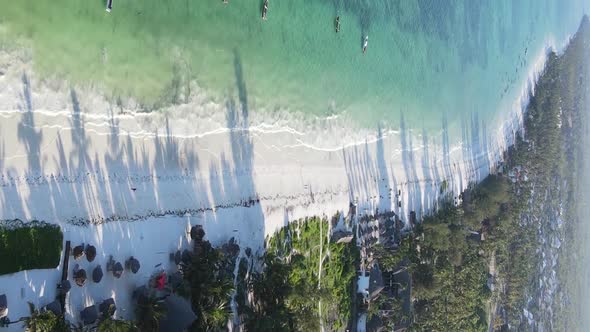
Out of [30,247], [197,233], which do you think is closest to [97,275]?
[30,247]

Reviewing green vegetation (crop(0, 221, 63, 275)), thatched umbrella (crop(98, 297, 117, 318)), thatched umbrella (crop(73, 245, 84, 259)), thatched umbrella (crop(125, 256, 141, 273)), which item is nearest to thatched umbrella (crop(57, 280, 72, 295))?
green vegetation (crop(0, 221, 63, 275))

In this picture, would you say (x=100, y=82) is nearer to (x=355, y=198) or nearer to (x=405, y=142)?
(x=355, y=198)

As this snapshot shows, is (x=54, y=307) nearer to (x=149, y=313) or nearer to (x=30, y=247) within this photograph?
(x=30, y=247)

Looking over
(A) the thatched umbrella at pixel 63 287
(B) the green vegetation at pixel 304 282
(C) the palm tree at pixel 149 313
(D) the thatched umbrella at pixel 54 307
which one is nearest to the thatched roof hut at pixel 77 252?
(A) the thatched umbrella at pixel 63 287

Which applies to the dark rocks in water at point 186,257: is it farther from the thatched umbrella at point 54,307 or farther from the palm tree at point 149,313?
the thatched umbrella at point 54,307

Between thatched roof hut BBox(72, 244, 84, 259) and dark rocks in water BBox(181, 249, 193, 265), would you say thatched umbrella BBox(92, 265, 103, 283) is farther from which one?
dark rocks in water BBox(181, 249, 193, 265)

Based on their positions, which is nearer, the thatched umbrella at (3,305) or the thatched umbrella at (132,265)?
the thatched umbrella at (3,305)
